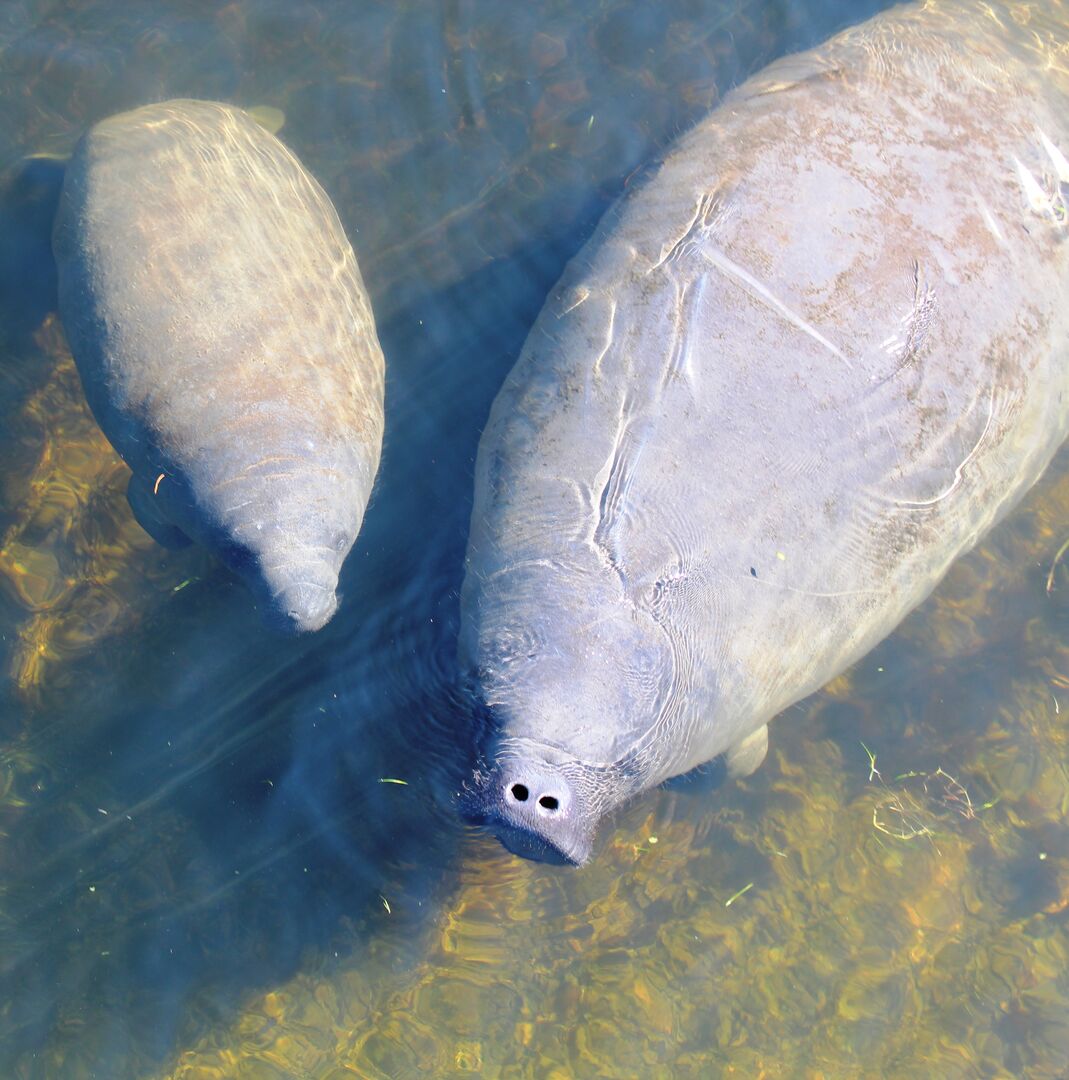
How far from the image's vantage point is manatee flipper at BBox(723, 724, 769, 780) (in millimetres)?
4070

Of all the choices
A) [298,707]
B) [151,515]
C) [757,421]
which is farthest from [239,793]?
[757,421]

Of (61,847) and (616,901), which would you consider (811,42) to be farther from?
(61,847)

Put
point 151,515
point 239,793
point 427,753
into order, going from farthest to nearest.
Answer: point 239,793 < point 427,753 < point 151,515

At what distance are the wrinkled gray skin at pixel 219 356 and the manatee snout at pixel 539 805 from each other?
1.16 m

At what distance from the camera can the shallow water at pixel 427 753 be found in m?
4.42

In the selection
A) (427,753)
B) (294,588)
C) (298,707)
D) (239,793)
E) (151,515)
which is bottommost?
(239,793)

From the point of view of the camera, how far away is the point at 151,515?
13.6 feet

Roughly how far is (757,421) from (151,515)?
2570 millimetres

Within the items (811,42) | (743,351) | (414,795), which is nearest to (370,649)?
(414,795)

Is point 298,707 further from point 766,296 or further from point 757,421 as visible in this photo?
point 766,296

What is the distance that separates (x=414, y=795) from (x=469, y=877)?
47cm

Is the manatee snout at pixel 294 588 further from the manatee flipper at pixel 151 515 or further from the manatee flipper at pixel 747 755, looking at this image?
the manatee flipper at pixel 747 755

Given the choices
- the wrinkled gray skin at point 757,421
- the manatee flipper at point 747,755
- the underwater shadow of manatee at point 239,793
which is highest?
the wrinkled gray skin at point 757,421

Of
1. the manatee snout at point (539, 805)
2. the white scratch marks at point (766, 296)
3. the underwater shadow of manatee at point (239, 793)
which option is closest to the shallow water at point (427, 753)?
the underwater shadow of manatee at point (239, 793)
